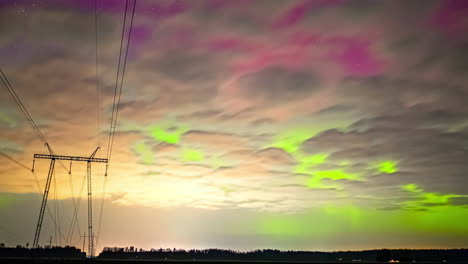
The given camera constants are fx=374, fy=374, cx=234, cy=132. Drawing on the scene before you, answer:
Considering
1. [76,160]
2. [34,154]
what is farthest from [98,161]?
[34,154]

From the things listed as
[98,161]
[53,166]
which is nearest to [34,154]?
[53,166]

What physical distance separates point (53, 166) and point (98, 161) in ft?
71.8

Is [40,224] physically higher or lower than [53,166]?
lower

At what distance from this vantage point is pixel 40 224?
189375 mm

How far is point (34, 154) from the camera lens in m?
186

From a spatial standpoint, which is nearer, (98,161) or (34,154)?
(34,154)

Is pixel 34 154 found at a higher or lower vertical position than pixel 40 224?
higher

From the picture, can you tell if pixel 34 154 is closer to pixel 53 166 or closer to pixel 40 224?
pixel 53 166

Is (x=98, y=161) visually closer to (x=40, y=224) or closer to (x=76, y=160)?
(x=76, y=160)

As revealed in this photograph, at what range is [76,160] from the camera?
18550 cm

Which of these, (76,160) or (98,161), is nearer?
(76,160)

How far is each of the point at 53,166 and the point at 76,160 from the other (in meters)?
16.7

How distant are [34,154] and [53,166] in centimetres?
1115

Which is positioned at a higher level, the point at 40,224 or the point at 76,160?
the point at 76,160
